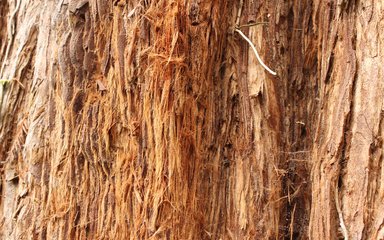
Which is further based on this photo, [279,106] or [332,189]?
[279,106]

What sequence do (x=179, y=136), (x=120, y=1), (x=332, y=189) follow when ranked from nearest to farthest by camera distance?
(x=332, y=189) → (x=179, y=136) → (x=120, y=1)

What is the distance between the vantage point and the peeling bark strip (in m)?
1.65

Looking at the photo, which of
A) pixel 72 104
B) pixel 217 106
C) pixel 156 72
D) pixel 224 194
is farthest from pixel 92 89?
pixel 224 194

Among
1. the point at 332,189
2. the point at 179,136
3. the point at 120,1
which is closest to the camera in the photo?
the point at 332,189

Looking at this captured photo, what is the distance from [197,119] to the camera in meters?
1.75

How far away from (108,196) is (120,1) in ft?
1.91

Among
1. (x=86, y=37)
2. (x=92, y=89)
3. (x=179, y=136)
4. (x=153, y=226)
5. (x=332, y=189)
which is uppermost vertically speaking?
(x=86, y=37)

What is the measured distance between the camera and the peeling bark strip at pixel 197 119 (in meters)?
1.65

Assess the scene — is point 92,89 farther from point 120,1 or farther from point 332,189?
point 332,189

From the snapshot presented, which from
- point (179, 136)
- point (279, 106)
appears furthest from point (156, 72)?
point (279, 106)

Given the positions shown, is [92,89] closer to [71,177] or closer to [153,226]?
[71,177]

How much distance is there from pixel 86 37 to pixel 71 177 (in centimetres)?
43

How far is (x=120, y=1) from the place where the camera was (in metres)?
1.83

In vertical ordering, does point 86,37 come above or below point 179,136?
above
